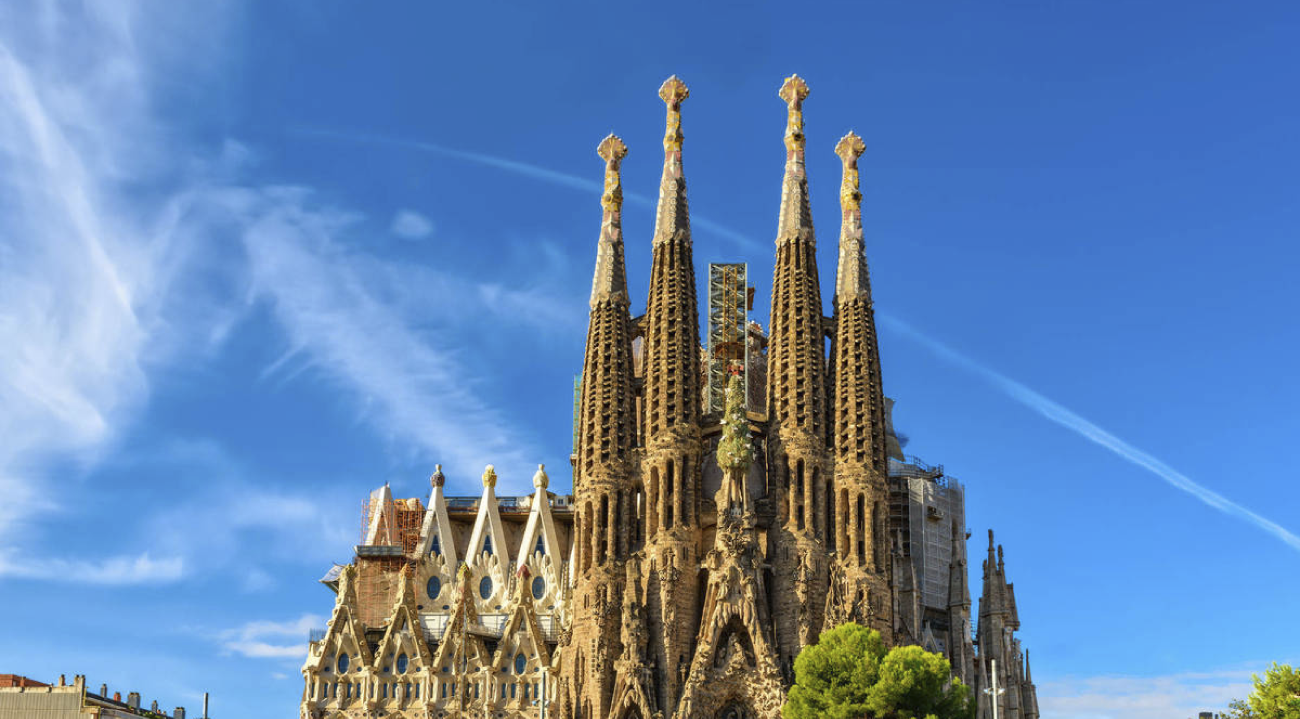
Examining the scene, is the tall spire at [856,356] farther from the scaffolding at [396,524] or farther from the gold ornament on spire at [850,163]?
the scaffolding at [396,524]

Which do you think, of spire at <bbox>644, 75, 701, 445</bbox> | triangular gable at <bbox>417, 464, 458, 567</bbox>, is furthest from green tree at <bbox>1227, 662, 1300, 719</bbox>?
triangular gable at <bbox>417, 464, 458, 567</bbox>

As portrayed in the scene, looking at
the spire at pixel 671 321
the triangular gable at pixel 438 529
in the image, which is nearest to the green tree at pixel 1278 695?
the spire at pixel 671 321

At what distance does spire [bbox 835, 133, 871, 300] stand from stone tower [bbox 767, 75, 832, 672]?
1.46m

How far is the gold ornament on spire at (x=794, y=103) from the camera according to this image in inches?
2859

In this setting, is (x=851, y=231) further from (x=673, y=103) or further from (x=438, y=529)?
(x=438, y=529)

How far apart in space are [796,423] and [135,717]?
3748cm

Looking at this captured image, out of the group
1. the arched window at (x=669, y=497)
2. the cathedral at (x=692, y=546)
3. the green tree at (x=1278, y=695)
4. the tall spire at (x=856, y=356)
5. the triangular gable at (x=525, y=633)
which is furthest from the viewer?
the triangular gable at (x=525, y=633)

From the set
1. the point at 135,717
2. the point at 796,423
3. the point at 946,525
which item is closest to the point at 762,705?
the point at 796,423

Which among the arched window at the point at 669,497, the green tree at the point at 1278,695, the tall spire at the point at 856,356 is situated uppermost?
the tall spire at the point at 856,356

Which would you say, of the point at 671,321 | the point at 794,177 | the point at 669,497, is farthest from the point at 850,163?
the point at 669,497

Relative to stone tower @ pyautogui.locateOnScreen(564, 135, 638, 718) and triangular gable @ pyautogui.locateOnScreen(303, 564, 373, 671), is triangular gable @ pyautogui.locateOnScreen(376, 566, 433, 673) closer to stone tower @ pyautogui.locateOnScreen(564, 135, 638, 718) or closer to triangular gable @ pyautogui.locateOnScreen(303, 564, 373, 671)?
triangular gable @ pyautogui.locateOnScreen(303, 564, 373, 671)

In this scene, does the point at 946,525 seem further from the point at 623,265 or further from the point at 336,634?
the point at 336,634

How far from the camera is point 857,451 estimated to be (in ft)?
216

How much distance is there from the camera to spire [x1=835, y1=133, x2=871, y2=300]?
69875 millimetres
